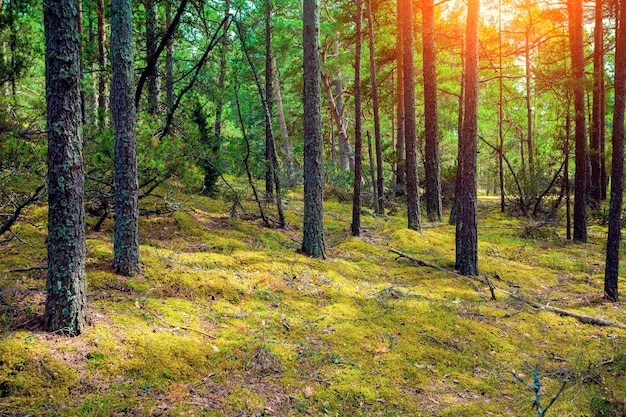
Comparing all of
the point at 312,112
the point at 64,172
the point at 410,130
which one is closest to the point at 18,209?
the point at 64,172

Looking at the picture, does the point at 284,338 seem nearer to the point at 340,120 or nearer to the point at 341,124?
the point at 341,124

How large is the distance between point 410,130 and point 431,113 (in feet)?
5.56

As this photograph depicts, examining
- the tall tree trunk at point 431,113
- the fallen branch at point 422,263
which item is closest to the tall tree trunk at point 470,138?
the fallen branch at point 422,263

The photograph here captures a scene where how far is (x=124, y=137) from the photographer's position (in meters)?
5.31

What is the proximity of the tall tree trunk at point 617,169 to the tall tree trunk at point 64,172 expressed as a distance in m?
8.29

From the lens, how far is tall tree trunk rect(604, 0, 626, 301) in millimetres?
7000

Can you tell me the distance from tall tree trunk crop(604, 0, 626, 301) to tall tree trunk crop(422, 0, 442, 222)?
644 centimetres

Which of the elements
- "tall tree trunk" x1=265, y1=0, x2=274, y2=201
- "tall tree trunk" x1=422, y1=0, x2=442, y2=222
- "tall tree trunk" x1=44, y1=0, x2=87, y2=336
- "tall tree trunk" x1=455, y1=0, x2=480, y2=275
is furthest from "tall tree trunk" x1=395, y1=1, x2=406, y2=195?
"tall tree trunk" x1=44, y1=0, x2=87, y2=336

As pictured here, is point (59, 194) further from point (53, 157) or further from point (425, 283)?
point (425, 283)

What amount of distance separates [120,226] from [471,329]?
534 centimetres

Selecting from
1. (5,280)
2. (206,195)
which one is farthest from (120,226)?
(206,195)

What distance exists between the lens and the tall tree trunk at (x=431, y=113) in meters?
13.4

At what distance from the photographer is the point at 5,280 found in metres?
4.70

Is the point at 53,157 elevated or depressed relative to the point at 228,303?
elevated
